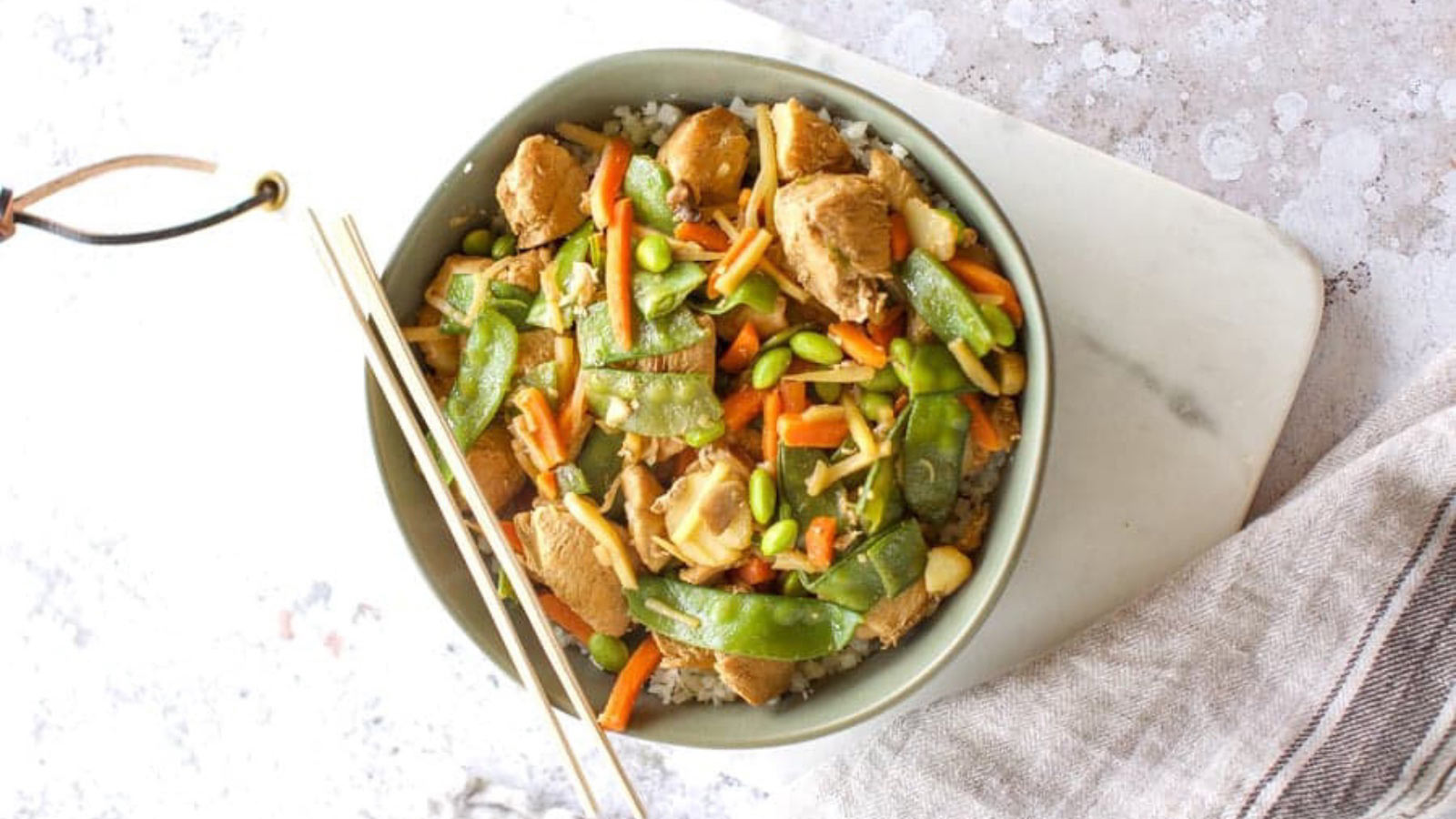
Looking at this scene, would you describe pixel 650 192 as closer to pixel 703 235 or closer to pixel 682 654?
pixel 703 235

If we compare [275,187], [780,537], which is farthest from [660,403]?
[275,187]

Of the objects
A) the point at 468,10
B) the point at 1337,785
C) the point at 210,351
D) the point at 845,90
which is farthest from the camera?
the point at 210,351

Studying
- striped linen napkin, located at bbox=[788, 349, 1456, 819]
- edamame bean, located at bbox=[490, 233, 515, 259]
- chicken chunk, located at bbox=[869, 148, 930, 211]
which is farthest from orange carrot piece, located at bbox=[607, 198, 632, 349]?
striped linen napkin, located at bbox=[788, 349, 1456, 819]

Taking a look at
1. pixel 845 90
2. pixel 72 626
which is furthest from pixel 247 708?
pixel 845 90

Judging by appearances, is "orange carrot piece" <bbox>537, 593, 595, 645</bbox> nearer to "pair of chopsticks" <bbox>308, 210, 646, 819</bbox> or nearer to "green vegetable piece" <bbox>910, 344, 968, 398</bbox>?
"pair of chopsticks" <bbox>308, 210, 646, 819</bbox>

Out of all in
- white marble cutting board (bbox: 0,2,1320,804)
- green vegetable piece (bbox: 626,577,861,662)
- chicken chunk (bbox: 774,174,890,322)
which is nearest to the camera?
chicken chunk (bbox: 774,174,890,322)

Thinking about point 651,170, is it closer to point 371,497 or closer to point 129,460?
point 371,497
